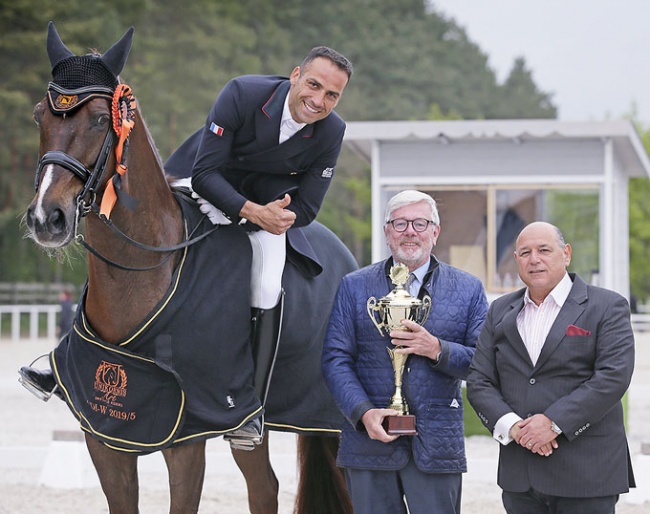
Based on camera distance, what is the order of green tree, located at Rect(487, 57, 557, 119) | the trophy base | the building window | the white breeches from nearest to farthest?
the trophy base → the white breeches → the building window → green tree, located at Rect(487, 57, 557, 119)

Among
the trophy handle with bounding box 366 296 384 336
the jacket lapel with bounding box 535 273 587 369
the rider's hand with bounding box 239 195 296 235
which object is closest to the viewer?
the jacket lapel with bounding box 535 273 587 369

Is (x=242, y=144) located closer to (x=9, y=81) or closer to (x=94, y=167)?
(x=94, y=167)

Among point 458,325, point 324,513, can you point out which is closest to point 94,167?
point 458,325

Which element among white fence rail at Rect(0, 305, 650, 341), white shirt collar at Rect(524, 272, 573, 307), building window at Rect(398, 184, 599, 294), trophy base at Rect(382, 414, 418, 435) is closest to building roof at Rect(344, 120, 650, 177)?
building window at Rect(398, 184, 599, 294)

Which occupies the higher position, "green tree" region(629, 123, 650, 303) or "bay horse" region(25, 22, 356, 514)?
"green tree" region(629, 123, 650, 303)

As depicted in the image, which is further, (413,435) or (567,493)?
(413,435)

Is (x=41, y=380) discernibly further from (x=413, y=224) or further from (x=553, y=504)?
(x=553, y=504)

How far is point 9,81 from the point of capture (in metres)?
33.3

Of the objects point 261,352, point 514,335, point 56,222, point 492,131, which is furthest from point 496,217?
point 56,222

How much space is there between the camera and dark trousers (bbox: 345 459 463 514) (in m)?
4.02

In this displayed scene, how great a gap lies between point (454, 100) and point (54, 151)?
55365 mm

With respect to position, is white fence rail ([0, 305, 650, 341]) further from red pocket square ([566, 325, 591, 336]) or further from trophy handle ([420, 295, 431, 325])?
red pocket square ([566, 325, 591, 336])

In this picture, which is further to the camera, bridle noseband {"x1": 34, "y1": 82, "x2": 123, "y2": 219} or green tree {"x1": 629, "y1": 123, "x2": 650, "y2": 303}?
green tree {"x1": 629, "y1": 123, "x2": 650, "y2": 303}

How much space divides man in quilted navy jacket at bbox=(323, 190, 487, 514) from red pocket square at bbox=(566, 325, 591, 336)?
0.44 m
